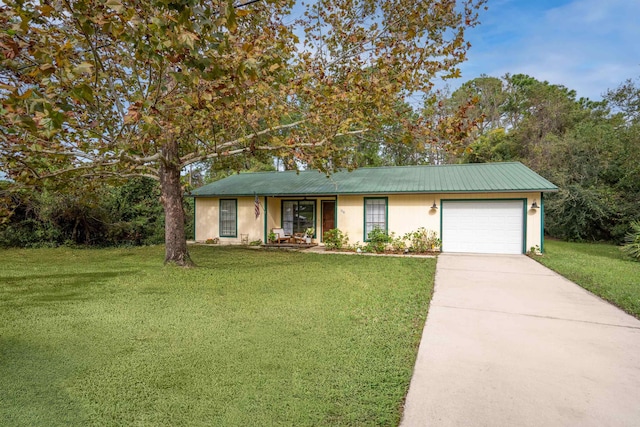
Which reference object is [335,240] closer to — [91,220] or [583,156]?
[91,220]

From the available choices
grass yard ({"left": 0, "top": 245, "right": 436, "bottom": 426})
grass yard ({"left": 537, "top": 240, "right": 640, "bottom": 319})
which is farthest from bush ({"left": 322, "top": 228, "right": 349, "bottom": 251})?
grass yard ({"left": 537, "top": 240, "right": 640, "bottom": 319})

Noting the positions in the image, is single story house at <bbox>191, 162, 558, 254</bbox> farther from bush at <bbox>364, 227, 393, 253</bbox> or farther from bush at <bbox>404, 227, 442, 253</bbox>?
bush at <bbox>364, 227, 393, 253</bbox>

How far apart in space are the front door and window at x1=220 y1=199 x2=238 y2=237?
3.90 metres

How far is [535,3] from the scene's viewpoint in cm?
841

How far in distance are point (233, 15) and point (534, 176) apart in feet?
42.1

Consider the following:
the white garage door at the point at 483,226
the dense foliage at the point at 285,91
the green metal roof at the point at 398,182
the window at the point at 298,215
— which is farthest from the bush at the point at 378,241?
the dense foliage at the point at 285,91

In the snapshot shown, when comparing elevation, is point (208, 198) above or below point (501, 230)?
above

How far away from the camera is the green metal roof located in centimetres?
1186

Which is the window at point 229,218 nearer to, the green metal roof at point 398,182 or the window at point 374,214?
the green metal roof at point 398,182

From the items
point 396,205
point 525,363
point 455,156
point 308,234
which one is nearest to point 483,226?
point 396,205

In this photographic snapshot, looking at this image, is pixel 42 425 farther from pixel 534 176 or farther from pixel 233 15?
pixel 534 176

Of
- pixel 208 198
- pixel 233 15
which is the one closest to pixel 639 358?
pixel 233 15

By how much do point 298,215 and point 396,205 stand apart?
455cm

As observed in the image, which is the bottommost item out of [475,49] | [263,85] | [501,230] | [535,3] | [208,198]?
[501,230]
